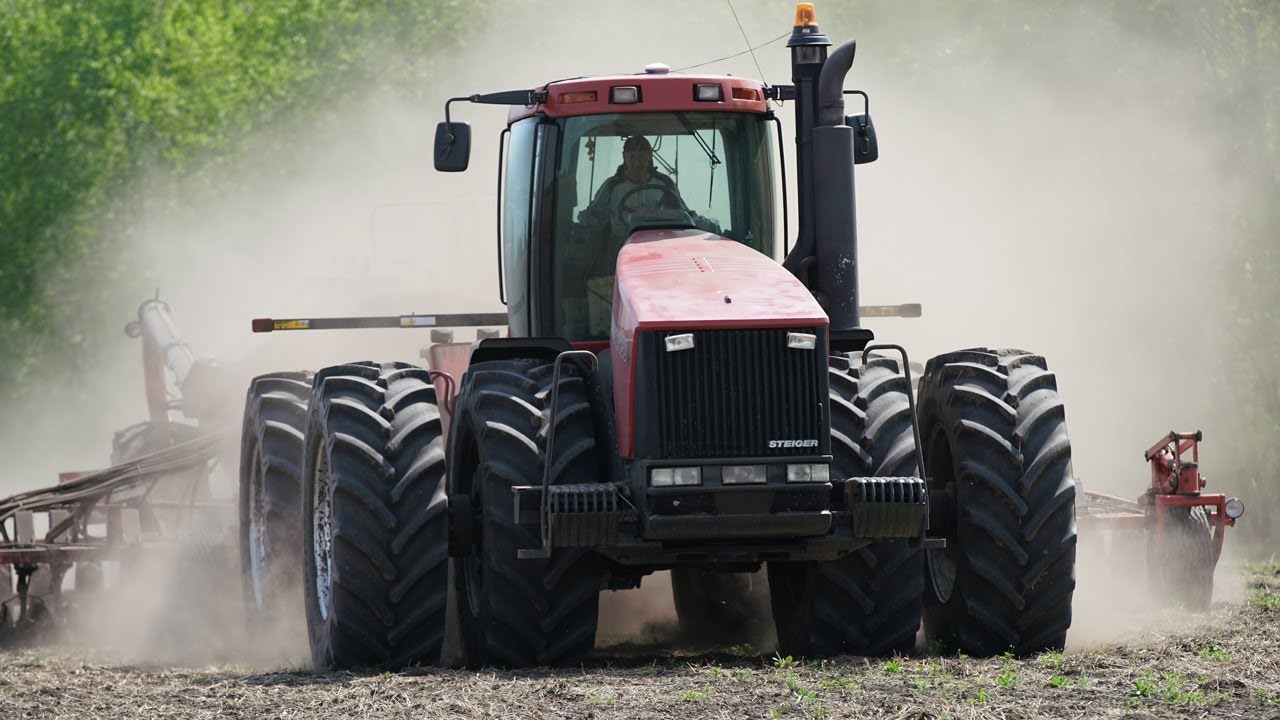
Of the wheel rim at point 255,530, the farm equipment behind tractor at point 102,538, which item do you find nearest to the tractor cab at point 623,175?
the wheel rim at point 255,530

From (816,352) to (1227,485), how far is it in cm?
1751

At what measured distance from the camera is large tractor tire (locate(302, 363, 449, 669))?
10.1 m

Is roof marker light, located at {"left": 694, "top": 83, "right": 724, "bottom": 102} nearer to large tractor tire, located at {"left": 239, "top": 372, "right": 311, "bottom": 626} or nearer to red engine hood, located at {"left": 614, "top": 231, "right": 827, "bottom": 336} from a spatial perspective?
red engine hood, located at {"left": 614, "top": 231, "right": 827, "bottom": 336}

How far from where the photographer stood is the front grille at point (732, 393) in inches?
368

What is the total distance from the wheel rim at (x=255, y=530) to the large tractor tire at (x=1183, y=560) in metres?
6.02

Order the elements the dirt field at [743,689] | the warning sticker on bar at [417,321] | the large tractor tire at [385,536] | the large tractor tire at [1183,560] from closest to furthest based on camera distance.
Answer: the dirt field at [743,689] < the large tractor tire at [385,536] < the large tractor tire at [1183,560] < the warning sticker on bar at [417,321]

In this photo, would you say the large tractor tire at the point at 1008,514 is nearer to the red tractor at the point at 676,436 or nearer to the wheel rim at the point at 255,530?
the red tractor at the point at 676,436

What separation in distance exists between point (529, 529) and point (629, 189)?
2134 mm

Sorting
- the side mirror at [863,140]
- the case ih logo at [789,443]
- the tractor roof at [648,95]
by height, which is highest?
the tractor roof at [648,95]

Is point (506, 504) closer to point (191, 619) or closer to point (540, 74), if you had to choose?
point (191, 619)

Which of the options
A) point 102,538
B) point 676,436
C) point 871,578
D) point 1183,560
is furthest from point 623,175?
point 102,538

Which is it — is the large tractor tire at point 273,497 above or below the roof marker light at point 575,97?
below

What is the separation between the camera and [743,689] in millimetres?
9086

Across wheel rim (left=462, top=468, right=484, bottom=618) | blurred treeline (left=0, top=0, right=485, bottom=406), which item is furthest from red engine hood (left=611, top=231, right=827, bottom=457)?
blurred treeline (left=0, top=0, right=485, bottom=406)
